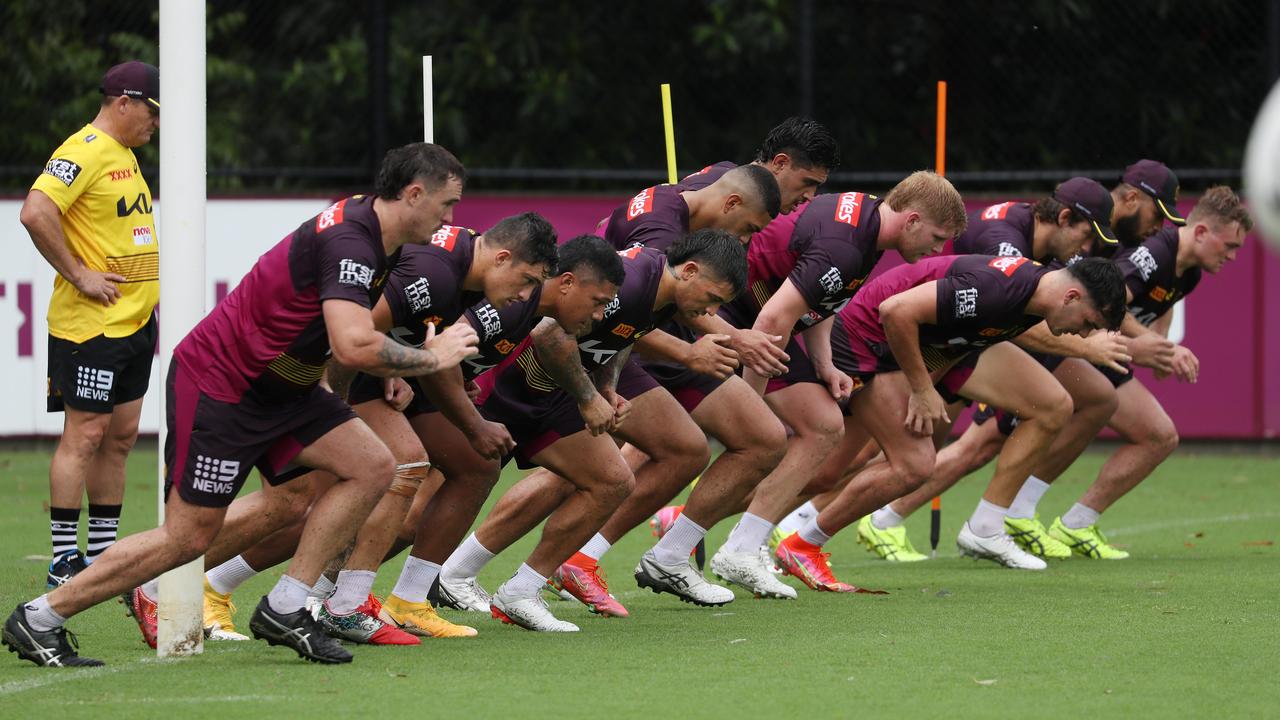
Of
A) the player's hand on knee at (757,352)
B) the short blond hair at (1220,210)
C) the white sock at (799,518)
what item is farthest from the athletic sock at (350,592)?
the short blond hair at (1220,210)

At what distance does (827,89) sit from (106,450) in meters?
10.0

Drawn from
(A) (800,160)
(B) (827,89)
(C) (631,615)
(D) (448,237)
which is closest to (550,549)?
(C) (631,615)

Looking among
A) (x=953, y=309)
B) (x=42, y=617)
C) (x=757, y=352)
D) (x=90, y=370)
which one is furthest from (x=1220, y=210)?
(x=42, y=617)

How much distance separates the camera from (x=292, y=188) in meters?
15.9

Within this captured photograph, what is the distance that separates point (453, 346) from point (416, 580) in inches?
61.6

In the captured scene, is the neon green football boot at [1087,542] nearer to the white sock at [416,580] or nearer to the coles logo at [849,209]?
the coles logo at [849,209]

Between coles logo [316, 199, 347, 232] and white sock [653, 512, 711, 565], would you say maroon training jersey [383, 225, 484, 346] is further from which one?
white sock [653, 512, 711, 565]

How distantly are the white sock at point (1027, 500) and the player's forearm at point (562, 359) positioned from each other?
12.8 feet

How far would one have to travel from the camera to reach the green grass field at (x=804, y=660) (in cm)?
548

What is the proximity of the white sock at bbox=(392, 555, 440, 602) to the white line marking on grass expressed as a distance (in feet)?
16.7

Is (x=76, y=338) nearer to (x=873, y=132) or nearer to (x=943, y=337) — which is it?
(x=943, y=337)

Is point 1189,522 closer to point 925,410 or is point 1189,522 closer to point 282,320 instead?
point 925,410

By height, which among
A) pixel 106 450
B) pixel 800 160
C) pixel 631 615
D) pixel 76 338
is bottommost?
pixel 631 615

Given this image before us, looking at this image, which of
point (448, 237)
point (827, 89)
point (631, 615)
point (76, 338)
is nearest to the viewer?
point (448, 237)
